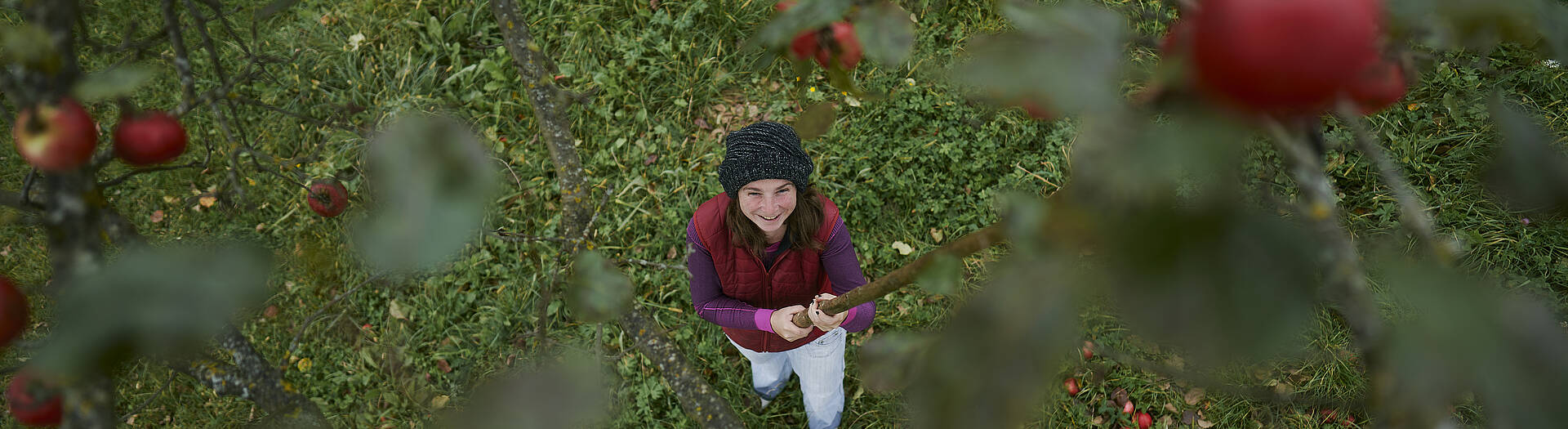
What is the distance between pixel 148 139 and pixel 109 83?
0.64 ft

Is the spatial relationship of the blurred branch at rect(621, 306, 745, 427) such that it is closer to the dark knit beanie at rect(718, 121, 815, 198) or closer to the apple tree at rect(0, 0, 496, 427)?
the dark knit beanie at rect(718, 121, 815, 198)

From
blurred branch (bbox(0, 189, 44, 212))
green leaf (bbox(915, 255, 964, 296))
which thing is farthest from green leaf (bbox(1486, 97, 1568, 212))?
blurred branch (bbox(0, 189, 44, 212))

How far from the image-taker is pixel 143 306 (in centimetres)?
34

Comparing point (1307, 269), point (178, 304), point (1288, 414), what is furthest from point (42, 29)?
point (1288, 414)

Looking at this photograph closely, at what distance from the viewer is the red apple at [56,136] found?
0.42m

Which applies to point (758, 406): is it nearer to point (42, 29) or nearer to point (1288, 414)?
point (1288, 414)

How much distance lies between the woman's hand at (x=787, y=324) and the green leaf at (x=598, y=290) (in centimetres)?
64

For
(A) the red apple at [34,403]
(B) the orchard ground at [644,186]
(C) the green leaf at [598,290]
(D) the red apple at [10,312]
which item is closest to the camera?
(A) the red apple at [34,403]

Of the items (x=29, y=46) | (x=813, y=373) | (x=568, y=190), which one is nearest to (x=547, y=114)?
(x=568, y=190)

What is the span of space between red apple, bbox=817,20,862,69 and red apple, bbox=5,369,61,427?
55 cm

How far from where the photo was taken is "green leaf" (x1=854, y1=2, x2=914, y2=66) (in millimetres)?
493

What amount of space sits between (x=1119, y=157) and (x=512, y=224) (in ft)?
8.46

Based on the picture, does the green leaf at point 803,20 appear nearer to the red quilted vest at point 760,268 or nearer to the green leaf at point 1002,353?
the green leaf at point 1002,353

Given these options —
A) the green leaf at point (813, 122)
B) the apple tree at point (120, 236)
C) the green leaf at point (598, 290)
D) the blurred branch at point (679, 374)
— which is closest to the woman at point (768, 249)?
the blurred branch at point (679, 374)
